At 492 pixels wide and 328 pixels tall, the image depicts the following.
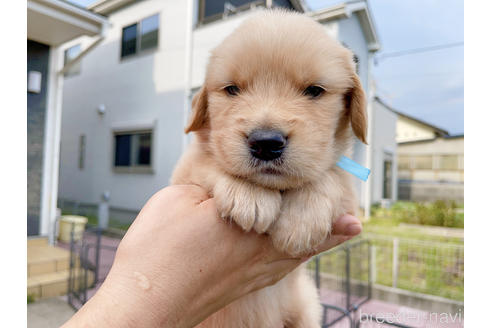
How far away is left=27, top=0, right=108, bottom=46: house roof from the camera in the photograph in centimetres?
258

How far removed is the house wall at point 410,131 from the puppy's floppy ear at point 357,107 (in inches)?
62.9

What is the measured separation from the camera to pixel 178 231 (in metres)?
0.76

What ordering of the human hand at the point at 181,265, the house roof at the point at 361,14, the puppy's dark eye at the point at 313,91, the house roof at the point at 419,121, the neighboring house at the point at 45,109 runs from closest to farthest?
the human hand at the point at 181,265 < the puppy's dark eye at the point at 313,91 < the house roof at the point at 419,121 < the house roof at the point at 361,14 < the neighboring house at the point at 45,109

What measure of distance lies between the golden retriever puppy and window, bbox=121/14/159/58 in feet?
11.1

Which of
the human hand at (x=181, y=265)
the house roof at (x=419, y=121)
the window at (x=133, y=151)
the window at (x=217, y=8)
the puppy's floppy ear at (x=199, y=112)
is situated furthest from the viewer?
the window at (x=133, y=151)

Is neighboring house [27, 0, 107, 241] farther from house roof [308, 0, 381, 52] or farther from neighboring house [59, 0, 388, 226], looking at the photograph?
house roof [308, 0, 381, 52]

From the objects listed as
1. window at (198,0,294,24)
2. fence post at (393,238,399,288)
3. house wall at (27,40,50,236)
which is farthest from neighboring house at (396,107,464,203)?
house wall at (27,40,50,236)

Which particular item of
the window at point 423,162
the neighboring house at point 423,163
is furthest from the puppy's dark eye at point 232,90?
the window at point 423,162

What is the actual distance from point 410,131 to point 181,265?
216 cm

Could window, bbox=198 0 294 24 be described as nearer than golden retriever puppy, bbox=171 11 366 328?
No

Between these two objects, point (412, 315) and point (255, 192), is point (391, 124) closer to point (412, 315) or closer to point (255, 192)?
point (412, 315)

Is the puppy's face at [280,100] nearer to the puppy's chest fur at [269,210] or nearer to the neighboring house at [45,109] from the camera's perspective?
the puppy's chest fur at [269,210]

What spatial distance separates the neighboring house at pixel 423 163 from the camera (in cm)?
215
